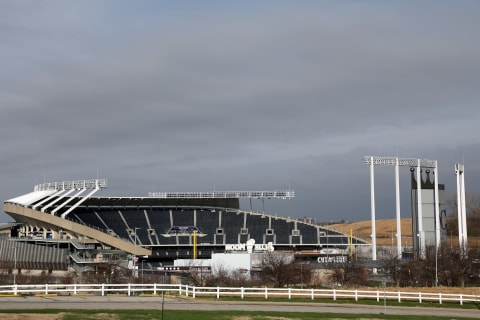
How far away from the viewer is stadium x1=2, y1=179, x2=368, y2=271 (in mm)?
104250

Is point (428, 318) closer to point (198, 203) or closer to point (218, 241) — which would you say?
Answer: point (218, 241)

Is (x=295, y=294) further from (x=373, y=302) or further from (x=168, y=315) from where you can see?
(x=168, y=315)

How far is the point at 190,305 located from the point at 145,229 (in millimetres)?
83646

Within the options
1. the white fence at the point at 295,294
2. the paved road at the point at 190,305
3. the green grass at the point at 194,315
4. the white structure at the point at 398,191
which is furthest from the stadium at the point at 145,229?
the green grass at the point at 194,315

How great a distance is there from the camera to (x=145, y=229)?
124 metres

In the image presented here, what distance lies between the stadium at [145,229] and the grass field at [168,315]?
210ft

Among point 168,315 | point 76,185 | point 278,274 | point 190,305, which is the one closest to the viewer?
point 168,315

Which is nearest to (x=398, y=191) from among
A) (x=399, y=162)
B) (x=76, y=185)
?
(x=399, y=162)

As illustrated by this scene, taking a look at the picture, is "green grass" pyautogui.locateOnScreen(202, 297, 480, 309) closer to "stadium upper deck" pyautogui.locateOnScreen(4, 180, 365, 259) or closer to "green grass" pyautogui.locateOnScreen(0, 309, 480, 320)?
"green grass" pyautogui.locateOnScreen(0, 309, 480, 320)

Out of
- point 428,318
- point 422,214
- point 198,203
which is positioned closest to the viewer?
point 428,318

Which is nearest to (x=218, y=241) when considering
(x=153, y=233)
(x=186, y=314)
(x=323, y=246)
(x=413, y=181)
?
(x=153, y=233)

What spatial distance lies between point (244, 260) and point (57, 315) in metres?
61.9

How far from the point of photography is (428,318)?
3941 centimetres

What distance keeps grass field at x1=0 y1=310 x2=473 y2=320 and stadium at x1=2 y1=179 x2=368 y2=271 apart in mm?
63966
